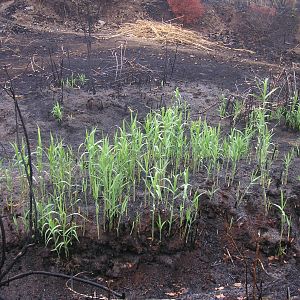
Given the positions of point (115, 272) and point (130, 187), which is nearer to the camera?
point (115, 272)

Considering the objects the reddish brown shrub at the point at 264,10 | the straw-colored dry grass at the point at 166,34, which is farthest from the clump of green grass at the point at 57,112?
the reddish brown shrub at the point at 264,10

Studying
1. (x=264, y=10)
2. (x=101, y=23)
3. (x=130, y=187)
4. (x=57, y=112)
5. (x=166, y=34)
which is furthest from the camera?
(x=264, y=10)

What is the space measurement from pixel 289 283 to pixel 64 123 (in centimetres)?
315

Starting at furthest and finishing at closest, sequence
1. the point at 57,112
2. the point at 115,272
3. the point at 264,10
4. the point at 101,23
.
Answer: the point at 264,10, the point at 101,23, the point at 57,112, the point at 115,272

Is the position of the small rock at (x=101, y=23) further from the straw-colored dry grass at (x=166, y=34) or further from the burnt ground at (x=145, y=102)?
the straw-colored dry grass at (x=166, y=34)

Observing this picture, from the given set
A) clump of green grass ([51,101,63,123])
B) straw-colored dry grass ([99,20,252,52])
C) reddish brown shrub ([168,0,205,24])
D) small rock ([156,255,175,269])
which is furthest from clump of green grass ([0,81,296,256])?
reddish brown shrub ([168,0,205,24])

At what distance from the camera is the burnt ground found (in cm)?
328

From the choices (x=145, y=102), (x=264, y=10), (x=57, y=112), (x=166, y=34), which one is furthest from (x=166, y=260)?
(x=264, y=10)

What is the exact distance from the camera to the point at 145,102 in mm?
6223

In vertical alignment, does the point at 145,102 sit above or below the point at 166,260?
above

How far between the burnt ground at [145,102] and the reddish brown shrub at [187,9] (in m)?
0.21

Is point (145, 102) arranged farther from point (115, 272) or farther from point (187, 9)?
point (187, 9)

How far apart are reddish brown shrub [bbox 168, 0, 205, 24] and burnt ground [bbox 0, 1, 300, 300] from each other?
0.21m

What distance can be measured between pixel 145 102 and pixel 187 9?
5514 mm
